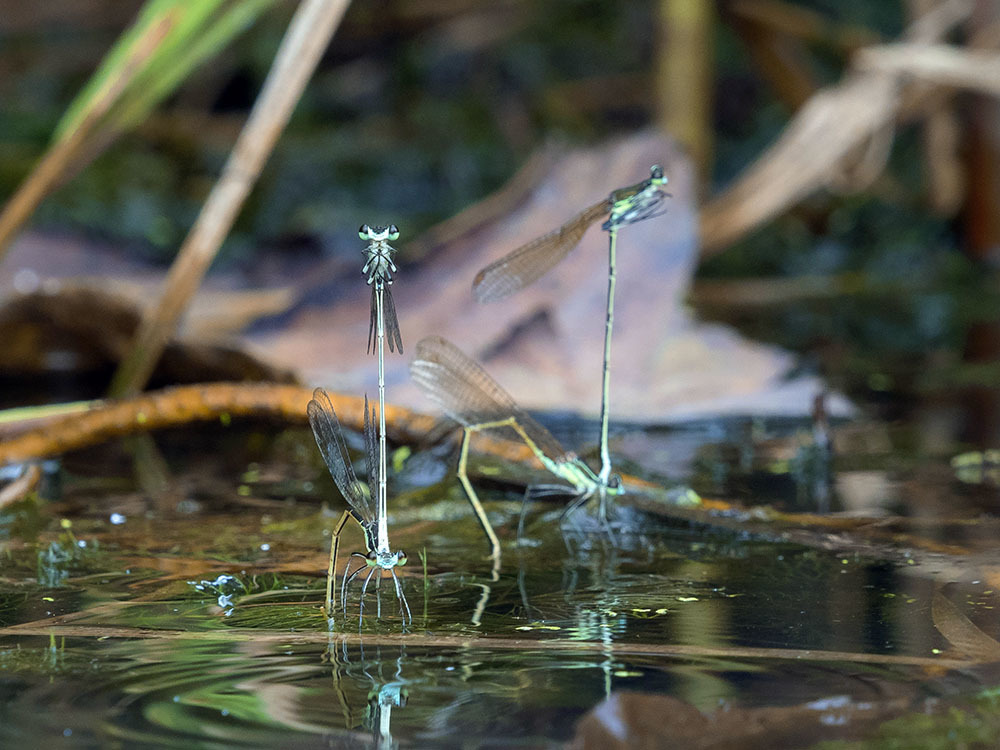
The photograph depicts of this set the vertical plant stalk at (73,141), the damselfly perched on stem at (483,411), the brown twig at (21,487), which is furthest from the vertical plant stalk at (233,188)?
the damselfly perched on stem at (483,411)

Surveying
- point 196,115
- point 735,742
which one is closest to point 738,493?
point 735,742

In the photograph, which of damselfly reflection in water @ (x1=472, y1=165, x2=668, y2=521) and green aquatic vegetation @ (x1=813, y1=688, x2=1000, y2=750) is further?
damselfly reflection in water @ (x1=472, y1=165, x2=668, y2=521)

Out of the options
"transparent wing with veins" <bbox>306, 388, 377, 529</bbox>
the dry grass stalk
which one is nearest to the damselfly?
"transparent wing with veins" <bbox>306, 388, 377, 529</bbox>

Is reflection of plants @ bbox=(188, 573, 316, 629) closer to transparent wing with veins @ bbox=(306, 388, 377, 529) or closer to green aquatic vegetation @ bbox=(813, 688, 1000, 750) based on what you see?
transparent wing with veins @ bbox=(306, 388, 377, 529)

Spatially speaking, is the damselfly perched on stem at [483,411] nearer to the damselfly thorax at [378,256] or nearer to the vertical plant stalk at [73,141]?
the damselfly thorax at [378,256]

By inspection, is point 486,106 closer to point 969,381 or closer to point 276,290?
point 276,290

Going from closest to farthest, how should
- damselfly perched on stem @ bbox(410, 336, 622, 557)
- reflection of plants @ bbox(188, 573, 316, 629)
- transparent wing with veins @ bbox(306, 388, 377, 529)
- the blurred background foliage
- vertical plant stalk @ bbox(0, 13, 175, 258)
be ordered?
reflection of plants @ bbox(188, 573, 316, 629)
transparent wing with veins @ bbox(306, 388, 377, 529)
damselfly perched on stem @ bbox(410, 336, 622, 557)
vertical plant stalk @ bbox(0, 13, 175, 258)
the blurred background foliage

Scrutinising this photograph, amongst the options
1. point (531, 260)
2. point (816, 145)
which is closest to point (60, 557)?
point (531, 260)
